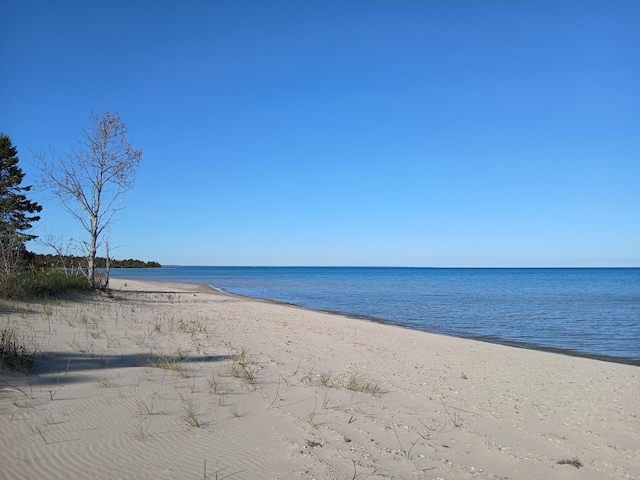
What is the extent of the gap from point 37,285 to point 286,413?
1183 centimetres

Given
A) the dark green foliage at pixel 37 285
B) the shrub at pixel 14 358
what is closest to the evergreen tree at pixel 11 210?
the dark green foliage at pixel 37 285

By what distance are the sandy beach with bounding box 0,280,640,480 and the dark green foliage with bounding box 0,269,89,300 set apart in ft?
7.57

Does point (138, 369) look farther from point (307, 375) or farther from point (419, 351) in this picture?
point (419, 351)

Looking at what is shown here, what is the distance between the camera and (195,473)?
146 inches

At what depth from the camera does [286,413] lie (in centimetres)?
540

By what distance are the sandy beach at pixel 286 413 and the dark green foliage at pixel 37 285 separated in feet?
7.57

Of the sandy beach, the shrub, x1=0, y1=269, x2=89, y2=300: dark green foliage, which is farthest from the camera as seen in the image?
x1=0, y1=269, x2=89, y2=300: dark green foliage

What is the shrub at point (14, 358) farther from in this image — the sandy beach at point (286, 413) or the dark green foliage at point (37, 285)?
the dark green foliage at point (37, 285)

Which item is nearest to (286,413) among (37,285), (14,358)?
(14,358)

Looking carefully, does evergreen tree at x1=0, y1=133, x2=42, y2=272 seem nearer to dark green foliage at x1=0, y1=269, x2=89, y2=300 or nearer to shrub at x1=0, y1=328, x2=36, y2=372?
dark green foliage at x1=0, y1=269, x2=89, y2=300

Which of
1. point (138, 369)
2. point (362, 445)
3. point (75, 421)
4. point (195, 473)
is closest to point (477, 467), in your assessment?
point (362, 445)

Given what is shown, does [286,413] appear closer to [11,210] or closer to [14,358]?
[14,358]

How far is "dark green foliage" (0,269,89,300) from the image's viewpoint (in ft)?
39.9

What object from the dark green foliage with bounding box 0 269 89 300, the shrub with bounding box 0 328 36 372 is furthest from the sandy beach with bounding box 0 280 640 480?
the dark green foliage with bounding box 0 269 89 300
